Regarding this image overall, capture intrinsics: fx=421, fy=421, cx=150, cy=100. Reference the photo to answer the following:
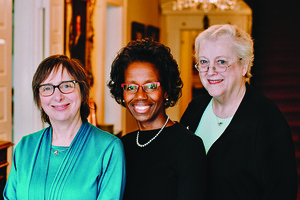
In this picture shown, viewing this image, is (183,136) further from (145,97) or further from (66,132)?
(66,132)

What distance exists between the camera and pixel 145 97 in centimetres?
184

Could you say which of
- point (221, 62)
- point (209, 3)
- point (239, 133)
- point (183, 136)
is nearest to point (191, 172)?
point (183, 136)

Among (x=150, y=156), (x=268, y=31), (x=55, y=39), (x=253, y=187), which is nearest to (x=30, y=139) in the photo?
(x=150, y=156)

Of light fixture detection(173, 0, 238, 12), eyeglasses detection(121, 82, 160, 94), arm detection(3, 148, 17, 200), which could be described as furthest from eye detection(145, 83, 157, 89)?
light fixture detection(173, 0, 238, 12)

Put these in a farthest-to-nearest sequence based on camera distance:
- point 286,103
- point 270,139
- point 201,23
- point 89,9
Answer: point 201,23, point 286,103, point 89,9, point 270,139

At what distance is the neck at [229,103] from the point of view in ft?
7.52

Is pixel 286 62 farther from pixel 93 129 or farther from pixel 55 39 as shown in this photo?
pixel 93 129

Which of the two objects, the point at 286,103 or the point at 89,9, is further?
the point at 286,103

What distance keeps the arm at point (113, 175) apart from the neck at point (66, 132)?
0.21 metres

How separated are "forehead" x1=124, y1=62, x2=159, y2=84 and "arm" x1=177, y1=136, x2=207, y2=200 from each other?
0.34m

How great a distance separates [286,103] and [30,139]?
5276 millimetres

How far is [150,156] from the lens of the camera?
1.85 metres

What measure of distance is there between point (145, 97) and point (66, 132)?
397 millimetres

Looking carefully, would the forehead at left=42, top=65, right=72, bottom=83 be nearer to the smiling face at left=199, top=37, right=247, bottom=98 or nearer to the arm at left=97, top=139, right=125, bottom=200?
the arm at left=97, top=139, right=125, bottom=200
